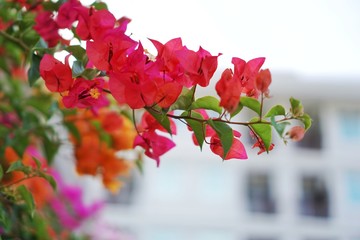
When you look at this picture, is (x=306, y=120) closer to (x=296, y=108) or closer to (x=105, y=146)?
(x=296, y=108)

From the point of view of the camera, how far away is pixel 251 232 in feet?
23.7

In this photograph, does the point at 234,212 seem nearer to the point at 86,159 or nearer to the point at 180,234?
the point at 180,234

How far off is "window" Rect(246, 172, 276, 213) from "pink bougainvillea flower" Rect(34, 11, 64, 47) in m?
6.97

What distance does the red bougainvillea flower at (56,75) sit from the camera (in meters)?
0.50

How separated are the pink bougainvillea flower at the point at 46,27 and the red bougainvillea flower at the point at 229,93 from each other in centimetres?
31

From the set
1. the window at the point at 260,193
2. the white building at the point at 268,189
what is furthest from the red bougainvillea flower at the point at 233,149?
the window at the point at 260,193

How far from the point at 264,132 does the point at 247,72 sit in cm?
6

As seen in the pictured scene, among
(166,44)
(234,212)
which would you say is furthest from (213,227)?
(166,44)

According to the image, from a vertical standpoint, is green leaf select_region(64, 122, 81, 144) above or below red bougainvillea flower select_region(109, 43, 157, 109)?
above

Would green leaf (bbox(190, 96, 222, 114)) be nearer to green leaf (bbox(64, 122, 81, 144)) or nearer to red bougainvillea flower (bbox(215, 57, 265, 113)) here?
red bougainvillea flower (bbox(215, 57, 265, 113))

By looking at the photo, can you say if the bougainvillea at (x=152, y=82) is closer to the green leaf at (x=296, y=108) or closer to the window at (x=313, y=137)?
the green leaf at (x=296, y=108)

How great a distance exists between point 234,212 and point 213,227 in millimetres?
337

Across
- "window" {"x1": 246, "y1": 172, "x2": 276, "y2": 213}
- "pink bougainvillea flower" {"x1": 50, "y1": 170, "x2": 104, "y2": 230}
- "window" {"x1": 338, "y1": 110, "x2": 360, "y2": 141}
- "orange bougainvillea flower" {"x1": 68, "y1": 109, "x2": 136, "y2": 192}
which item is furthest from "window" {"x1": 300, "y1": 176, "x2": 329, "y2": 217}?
"orange bougainvillea flower" {"x1": 68, "y1": 109, "x2": 136, "y2": 192}

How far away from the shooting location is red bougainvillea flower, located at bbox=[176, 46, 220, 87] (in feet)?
1.58
